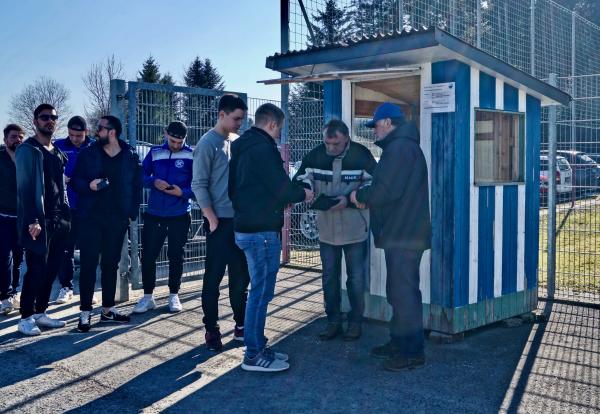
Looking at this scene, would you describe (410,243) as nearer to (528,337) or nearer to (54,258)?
(528,337)

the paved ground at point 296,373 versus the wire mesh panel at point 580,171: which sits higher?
the wire mesh panel at point 580,171

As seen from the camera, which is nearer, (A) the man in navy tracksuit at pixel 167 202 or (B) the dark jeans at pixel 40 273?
(B) the dark jeans at pixel 40 273

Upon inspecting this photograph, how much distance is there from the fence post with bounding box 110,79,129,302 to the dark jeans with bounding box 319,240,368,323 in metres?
2.63

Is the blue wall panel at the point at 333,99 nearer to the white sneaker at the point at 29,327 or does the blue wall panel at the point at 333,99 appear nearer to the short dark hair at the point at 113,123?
the short dark hair at the point at 113,123

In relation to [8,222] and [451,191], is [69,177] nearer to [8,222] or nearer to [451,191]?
[8,222]

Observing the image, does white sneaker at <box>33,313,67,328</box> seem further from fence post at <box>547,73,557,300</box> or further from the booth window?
fence post at <box>547,73,557,300</box>

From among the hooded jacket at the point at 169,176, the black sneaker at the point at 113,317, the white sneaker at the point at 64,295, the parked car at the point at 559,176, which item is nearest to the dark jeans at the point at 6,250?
the white sneaker at the point at 64,295

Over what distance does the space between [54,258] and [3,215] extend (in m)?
1.18

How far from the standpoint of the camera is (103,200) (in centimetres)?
577

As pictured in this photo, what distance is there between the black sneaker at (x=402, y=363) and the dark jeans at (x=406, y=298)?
0.13ft

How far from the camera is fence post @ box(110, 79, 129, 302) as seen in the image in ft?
23.2

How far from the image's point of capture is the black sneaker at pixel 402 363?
15.2ft

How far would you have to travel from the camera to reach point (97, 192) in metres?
5.72

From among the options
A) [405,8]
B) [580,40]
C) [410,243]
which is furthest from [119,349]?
[580,40]
